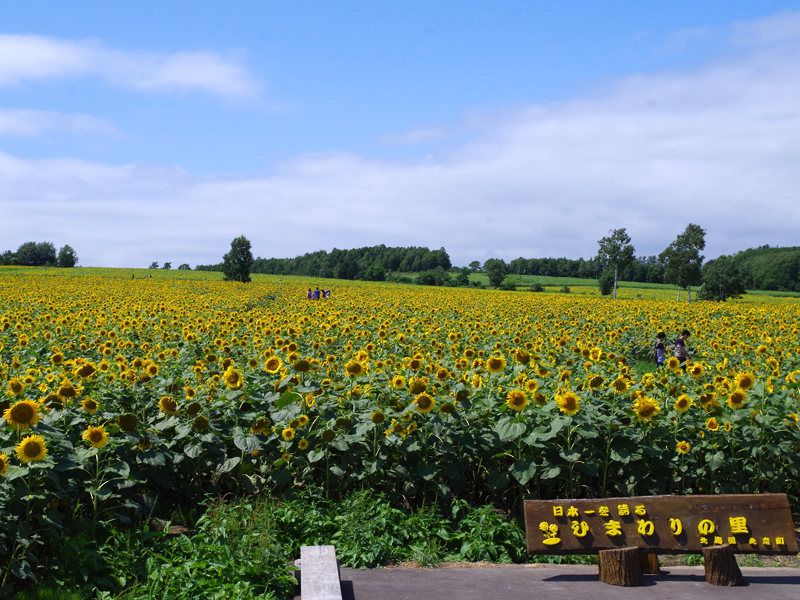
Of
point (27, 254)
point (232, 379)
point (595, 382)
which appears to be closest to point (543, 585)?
point (595, 382)

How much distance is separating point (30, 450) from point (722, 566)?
4.73 m

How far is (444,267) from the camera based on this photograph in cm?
11544

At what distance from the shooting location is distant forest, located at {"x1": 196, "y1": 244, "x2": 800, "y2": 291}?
95750mm

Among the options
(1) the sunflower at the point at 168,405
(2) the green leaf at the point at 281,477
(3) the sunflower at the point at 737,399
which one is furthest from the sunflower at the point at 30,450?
(3) the sunflower at the point at 737,399

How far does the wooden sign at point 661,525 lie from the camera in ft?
14.5

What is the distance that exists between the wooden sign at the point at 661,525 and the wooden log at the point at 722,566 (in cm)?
11

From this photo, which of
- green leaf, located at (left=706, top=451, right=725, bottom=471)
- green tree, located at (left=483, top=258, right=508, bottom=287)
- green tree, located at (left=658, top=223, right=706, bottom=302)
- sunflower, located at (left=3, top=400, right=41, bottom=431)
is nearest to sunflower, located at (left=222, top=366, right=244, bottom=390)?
sunflower, located at (left=3, top=400, right=41, bottom=431)

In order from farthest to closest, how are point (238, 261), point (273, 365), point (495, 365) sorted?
point (238, 261)
point (495, 365)
point (273, 365)

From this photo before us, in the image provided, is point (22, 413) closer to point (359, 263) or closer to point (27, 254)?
point (359, 263)

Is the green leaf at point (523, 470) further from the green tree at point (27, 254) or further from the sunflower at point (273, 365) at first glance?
the green tree at point (27, 254)

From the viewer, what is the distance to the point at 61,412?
4727 millimetres

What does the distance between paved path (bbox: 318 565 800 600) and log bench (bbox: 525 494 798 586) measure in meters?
0.13

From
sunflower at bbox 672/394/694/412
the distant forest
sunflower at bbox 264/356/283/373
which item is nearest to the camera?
sunflower at bbox 672/394/694/412

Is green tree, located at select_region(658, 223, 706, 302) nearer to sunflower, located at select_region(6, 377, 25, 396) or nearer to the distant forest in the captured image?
the distant forest
